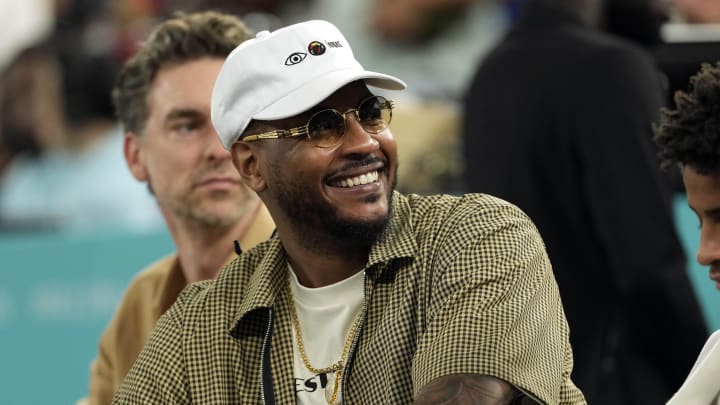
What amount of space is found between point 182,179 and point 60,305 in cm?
211

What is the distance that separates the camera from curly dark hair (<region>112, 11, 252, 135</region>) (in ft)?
11.8

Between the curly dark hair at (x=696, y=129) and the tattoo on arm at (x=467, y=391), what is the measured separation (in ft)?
1.76

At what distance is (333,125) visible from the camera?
262 centimetres

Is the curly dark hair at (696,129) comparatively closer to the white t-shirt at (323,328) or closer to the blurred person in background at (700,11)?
the white t-shirt at (323,328)

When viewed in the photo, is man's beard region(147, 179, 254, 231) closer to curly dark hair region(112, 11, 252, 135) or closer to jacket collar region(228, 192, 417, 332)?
curly dark hair region(112, 11, 252, 135)

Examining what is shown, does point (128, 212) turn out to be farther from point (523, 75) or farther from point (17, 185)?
point (523, 75)

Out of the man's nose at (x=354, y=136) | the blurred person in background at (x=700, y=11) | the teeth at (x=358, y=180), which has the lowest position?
the blurred person in background at (x=700, y=11)

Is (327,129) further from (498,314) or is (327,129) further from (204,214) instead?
(204,214)

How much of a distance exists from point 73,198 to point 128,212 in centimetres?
31

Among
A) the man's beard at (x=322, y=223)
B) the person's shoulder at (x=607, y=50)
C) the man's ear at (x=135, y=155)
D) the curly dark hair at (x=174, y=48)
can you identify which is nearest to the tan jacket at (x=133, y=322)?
the man's ear at (x=135, y=155)

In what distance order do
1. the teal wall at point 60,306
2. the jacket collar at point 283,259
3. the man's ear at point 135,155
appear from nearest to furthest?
the jacket collar at point 283,259 < the man's ear at point 135,155 < the teal wall at point 60,306

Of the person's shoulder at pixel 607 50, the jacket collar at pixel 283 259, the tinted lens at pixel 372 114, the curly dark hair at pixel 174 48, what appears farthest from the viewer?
the person's shoulder at pixel 607 50

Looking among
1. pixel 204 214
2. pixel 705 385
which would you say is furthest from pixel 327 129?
pixel 204 214

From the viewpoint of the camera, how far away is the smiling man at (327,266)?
2.45 metres
